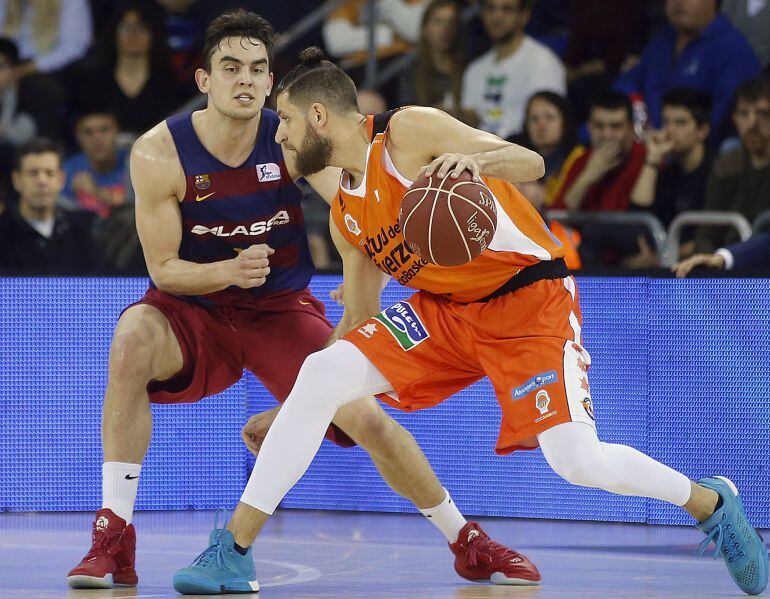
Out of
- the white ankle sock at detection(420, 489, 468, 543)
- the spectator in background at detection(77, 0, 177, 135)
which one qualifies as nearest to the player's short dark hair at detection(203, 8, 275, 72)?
the white ankle sock at detection(420, 489, 468, 543)

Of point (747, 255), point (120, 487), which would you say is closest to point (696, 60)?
point (747, 255)

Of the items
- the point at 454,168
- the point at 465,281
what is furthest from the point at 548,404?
the point at 454,168

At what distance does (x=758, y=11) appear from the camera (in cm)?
904

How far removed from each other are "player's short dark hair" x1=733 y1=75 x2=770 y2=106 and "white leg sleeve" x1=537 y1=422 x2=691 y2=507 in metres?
3.83

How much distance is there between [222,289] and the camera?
17.4ft

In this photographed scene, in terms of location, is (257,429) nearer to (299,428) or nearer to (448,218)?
(299,428)

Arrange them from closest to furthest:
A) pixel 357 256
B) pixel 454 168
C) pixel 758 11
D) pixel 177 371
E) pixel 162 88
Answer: pixel 454 168
pixel 357 256
pixel 177 371
pixel 758 11
pixel 162 88

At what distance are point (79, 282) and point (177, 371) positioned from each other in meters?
1.67

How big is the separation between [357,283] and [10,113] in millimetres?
5822

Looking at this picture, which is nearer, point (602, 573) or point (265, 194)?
point (602, 573)

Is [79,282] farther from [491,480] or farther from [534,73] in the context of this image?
[534,73]

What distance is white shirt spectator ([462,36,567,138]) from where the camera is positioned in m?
9.17

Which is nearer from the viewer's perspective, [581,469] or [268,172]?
[581,469]

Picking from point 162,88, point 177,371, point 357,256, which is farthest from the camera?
point 162,88
